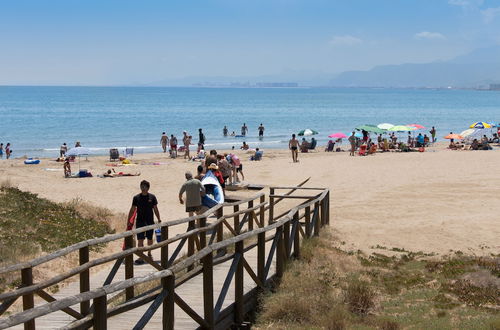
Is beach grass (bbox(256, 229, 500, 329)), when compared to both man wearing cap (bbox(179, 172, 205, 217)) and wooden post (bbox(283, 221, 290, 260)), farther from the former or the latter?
man wearing cap (bbox(179, 172, 205, 217))

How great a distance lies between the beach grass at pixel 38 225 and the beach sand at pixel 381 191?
1.90 metres

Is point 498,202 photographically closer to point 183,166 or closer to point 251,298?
point 251,298

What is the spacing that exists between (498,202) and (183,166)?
14.6m

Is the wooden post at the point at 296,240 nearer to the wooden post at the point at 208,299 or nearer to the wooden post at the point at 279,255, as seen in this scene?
the wooden post at the point at 279,255

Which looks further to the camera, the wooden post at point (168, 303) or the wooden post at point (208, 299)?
the wooden post at point (208, 299)

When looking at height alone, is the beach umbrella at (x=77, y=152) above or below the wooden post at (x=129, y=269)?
above

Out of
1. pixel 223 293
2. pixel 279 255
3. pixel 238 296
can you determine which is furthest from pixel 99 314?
pixel 279 255

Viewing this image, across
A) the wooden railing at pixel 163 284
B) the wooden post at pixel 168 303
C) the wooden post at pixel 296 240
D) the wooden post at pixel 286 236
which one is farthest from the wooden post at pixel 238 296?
the wooden post at pixel 296 240

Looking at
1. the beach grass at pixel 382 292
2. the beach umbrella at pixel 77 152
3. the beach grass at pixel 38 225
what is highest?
the beach umbrella at pixel 77 152

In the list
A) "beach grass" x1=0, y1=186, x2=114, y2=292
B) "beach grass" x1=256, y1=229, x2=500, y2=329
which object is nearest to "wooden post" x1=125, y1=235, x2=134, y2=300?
"beach grass" x1=256, y1=229, x2=500, y2=329

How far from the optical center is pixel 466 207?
18.3 m

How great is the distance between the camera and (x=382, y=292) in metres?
9.97

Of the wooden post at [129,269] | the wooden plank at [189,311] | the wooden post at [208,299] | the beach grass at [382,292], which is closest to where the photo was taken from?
the wooden plank at [189,311]

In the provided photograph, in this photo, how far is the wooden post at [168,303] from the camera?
6086mm
